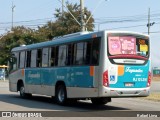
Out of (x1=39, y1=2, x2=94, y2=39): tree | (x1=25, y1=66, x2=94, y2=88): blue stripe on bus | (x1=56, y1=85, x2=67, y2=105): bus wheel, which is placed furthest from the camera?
(x1=39, y1=2, x2=94, y2=39): tree

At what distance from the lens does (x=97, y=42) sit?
16797 millimetres

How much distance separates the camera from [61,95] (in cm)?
1939

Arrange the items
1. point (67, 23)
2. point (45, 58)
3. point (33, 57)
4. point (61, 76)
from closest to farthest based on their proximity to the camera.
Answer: point (61, 76), point (45, 58), point (33, 57), point (67, 23)

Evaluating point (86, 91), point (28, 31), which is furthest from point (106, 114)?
point (28, 31)

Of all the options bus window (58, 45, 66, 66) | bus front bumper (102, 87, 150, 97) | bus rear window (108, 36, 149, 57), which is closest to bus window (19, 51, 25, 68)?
bus window (58, 45, 66, 66)

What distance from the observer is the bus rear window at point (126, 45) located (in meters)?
16.6

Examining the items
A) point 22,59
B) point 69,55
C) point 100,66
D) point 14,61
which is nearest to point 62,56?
point 69,55

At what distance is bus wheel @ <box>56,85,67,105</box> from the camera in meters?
19.0

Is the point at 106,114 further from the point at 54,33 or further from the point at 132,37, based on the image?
the point at 54,33

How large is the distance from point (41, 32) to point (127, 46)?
54.7 meters

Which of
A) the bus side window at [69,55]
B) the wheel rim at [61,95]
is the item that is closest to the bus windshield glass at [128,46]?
the bus side window at [69,55]

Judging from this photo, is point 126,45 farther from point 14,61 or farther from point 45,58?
point 14,61

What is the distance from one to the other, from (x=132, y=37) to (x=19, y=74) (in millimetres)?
9482

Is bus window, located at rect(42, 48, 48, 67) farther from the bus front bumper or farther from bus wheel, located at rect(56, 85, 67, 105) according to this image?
the bus front bumper
